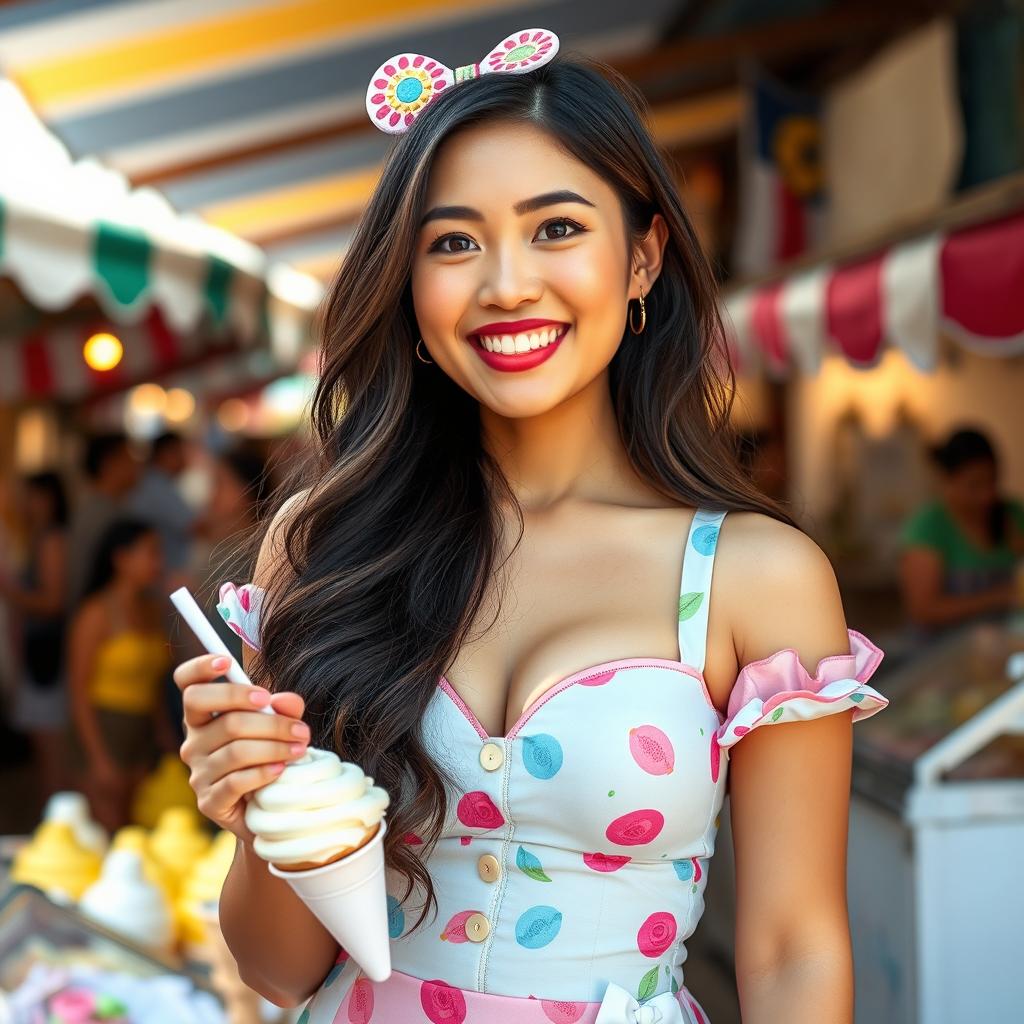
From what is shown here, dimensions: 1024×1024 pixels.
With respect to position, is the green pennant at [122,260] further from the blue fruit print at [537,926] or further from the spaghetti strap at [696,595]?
the blue fruit print at [537,926]

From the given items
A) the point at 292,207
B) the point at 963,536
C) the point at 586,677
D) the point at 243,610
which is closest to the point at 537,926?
the point at 586,677

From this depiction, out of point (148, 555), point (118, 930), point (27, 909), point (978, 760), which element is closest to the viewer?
point (27, 909)

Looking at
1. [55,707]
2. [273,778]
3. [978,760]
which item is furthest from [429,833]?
[55,707]

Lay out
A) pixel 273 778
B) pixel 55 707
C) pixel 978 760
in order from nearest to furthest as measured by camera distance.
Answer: pixel 273 778 → pixel 978 760 → pixel 55 707

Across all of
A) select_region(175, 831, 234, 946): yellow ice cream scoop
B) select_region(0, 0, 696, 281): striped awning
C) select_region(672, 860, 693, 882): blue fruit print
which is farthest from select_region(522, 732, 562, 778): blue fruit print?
select_region(0, 0, 696, 281): striped awning

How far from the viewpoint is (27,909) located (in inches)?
106

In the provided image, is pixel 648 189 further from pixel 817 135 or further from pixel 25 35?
pixel 817 135

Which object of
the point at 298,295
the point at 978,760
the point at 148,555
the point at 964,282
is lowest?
the point at 978,760

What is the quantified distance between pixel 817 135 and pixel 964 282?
17.6ft

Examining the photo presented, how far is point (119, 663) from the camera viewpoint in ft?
19.6

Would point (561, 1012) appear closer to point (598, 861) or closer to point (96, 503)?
point (598, 861)

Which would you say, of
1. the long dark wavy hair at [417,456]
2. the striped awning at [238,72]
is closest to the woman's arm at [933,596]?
the striped awning at [238,72]

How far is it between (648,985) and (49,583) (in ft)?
19.7

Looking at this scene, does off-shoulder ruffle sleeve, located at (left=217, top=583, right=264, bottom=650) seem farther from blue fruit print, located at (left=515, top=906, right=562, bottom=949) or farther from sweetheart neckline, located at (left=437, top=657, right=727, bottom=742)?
blue fruit print, located at (left=515, top=906, right=562, bottom=949)
